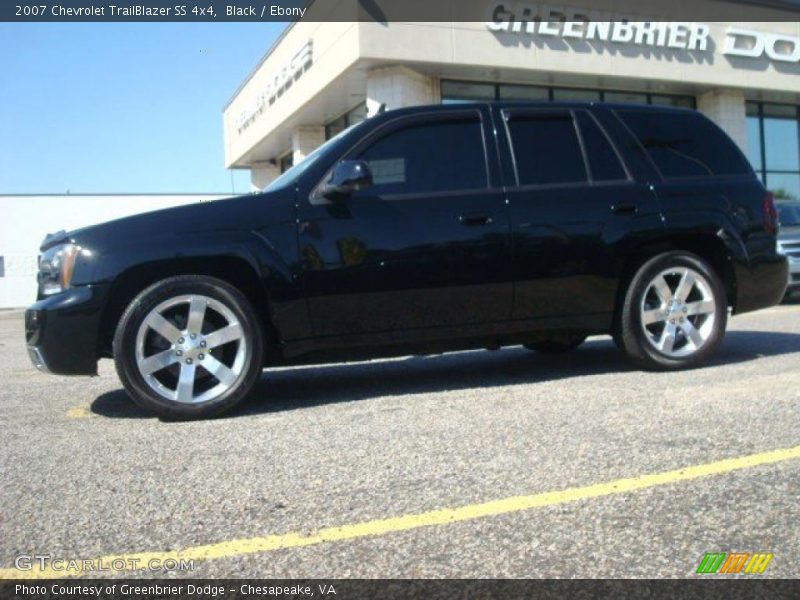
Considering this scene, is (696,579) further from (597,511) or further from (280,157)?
(280,157)

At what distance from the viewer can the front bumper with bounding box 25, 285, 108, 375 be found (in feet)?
12.8

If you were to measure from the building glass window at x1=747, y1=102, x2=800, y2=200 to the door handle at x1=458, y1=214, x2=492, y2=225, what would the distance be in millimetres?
19937

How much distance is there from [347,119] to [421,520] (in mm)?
19179

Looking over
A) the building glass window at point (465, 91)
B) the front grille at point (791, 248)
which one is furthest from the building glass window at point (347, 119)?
the front grille at point (791, 248)

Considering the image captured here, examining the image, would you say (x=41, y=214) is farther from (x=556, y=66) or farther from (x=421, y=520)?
(x=421, y=520)

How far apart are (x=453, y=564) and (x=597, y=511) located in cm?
62

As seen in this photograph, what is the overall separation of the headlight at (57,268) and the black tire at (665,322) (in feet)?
11.2

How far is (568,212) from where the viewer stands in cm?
467

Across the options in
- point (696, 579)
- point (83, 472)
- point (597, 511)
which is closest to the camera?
point (696, 579)

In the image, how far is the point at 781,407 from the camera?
148 inches

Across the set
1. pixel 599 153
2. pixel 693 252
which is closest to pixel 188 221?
pixel 599 153

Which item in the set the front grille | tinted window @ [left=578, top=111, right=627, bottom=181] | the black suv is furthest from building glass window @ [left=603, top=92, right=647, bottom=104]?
tinted window @ [left=578, top=111, right=627, bottom=181]

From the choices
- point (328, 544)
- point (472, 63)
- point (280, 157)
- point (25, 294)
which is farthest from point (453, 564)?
point (25, 294)

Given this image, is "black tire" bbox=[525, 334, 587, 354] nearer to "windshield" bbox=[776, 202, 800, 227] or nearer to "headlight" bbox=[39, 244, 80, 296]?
"headlight" bbox=[39, 244, 80, 296]
